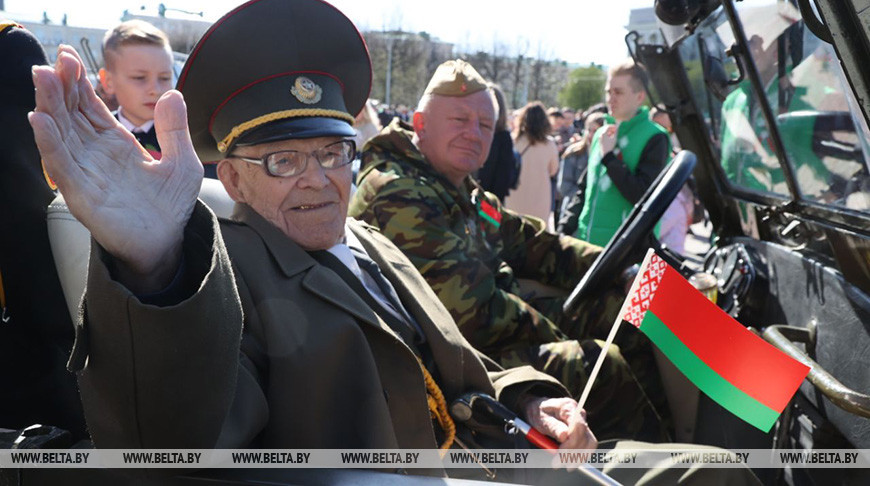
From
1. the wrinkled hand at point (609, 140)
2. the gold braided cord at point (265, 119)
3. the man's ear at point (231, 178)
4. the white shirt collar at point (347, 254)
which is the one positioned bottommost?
the white shirt collar at point (347, 254)

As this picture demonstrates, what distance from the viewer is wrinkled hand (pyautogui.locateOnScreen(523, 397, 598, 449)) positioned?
1.77m

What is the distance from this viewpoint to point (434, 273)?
2594 mm

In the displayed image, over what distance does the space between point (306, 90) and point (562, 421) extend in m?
1.07

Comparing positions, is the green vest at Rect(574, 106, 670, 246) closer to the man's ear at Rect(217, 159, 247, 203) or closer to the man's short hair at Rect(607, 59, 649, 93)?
the man's short hair at Rect(607, 59, 649, 93)

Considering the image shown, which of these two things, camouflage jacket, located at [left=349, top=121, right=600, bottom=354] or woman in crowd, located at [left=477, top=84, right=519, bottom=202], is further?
woman in crowd, located at [left=477, top=84, right=519, bottom=202]

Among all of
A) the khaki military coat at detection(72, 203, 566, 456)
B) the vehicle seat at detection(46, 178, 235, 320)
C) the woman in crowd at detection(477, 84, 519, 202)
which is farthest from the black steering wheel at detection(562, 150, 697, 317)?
the woman in crowd at detection(477, 84, 519, 202)

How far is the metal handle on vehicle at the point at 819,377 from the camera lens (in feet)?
4.66

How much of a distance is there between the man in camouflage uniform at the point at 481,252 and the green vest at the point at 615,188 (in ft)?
3.78

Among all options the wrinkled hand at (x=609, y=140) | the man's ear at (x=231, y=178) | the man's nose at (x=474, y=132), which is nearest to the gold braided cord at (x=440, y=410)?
the man's ear at (x=231, y=178)

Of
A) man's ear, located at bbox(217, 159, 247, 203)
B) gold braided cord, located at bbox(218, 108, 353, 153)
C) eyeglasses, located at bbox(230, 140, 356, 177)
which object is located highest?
gold braided cord, located at bbox(218, 108, 353, 153)

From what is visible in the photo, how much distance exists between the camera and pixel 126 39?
348cm

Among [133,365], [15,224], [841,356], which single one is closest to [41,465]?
[133,365]

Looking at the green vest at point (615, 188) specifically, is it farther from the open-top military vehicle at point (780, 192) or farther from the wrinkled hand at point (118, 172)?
the wrinkled hand at point (118, 172)

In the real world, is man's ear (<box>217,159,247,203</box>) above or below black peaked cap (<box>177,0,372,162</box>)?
below
